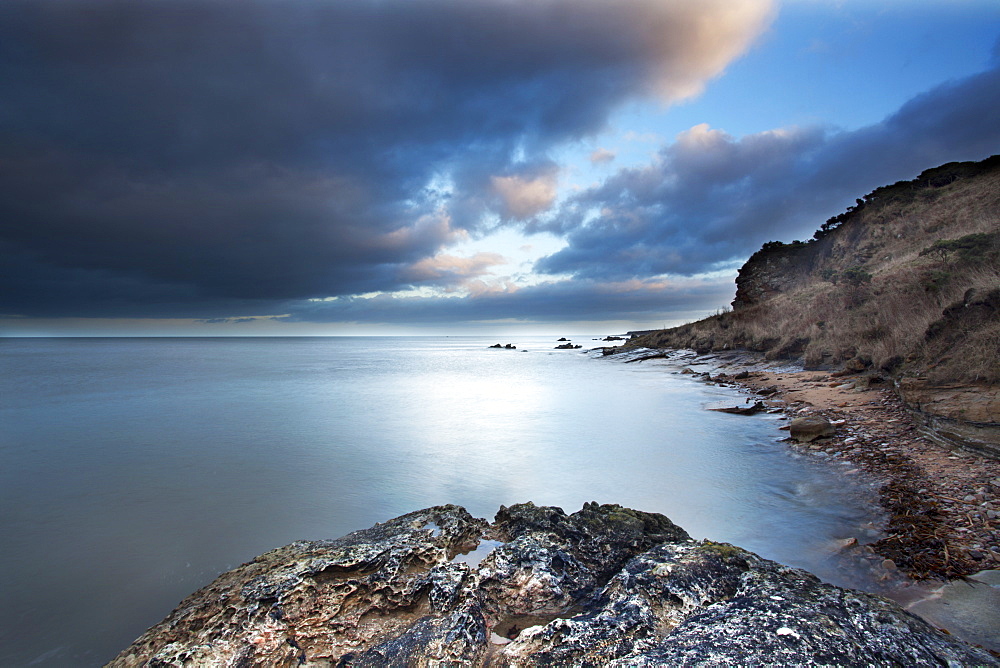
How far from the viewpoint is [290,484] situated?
6.28 m

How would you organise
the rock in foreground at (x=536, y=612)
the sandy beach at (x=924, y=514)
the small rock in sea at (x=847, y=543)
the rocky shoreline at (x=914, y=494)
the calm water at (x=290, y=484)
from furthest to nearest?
the small rock in sea at (x=847, y=543) < the calm water at (x=290, y=484) < the rocky shoreline at (x=914, y=494) < the sandy beach at (x=924, y=514) < the rock in foreground at (x=536, y=612)

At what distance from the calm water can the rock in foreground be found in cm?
136

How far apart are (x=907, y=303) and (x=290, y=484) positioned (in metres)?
15.5

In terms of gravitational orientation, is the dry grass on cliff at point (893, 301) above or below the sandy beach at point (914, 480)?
above

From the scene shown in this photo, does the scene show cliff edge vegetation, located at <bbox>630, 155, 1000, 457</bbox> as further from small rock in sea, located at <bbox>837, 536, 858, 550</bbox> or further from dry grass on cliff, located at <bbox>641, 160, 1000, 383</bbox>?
small rock in sea, located at <bbox>837, 536, 858, 550</bbox>

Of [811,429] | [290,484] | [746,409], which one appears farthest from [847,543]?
[746,409]

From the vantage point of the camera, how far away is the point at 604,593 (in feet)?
Answer: 8.49

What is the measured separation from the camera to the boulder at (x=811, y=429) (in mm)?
7285

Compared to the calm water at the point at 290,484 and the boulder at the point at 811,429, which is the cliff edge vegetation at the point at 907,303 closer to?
the boulder at the point at 811,429

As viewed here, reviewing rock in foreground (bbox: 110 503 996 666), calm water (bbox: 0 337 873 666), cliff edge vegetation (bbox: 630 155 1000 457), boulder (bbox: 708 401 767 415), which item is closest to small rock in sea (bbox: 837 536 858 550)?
calm water (bbox: 0 337 873 666)

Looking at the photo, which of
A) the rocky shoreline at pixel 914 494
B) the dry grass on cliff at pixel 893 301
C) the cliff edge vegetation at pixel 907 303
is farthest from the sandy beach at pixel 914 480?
the dry grass on cliff at pixel 893 301

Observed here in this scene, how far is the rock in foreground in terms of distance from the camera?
194 centimetres

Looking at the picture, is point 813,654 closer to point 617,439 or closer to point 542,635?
point 542,635

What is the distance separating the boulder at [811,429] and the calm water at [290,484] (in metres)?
0.64
